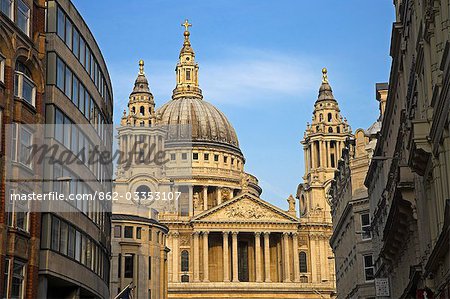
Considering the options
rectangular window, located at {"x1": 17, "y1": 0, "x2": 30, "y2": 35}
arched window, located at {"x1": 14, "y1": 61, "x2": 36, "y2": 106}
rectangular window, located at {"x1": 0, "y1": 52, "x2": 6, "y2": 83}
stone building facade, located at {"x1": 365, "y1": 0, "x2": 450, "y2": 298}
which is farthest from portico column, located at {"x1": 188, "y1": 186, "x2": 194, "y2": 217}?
rectangular window, located at {"x1": 0, "y1": 52, "x2": 6, "y2": 83}

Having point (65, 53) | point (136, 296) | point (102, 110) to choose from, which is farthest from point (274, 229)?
point (65, 53)

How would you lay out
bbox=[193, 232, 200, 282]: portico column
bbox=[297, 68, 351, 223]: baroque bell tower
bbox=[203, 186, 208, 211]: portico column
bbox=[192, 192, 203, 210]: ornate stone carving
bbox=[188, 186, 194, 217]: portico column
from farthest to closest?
1. bbox=[203, 186, 208, 211]: portico column
2. bbox=[192, 192, 203, 210]: ornate stone carving
3. bbox=[188, 186, 194, 217]: portico column
4. bbox=[297, 68, 351, 223]: baroque bell tower
5. bbox=[193, 232, 200, 282]: portico column

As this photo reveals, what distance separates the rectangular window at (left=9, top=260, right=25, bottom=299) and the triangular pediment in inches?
3763

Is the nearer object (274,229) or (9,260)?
(9,260)

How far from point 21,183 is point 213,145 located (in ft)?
414

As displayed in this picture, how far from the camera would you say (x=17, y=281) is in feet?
112

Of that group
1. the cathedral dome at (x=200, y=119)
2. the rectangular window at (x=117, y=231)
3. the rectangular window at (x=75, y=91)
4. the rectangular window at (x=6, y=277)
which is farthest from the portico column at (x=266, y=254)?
the rectangular window at (x=6, y=277)

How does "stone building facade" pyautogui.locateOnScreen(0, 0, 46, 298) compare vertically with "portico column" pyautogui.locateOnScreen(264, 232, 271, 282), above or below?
below

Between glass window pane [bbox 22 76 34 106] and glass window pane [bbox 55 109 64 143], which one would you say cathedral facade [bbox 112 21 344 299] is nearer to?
glass window pane [bbox 55 109 64 143]

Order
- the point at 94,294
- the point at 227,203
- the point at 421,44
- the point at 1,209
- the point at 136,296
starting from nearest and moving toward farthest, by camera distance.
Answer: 1. the point at 421,44
2. the point at 1,209
3. the point at 94,294
4. the point at 136,296
5. the point at 227,203

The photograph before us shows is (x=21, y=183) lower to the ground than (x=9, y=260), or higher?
higher

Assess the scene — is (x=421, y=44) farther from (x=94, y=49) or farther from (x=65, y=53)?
(x=94, y=49)

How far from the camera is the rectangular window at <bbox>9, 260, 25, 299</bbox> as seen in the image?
3334 centimetres

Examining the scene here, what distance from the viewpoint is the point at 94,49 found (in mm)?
46656
